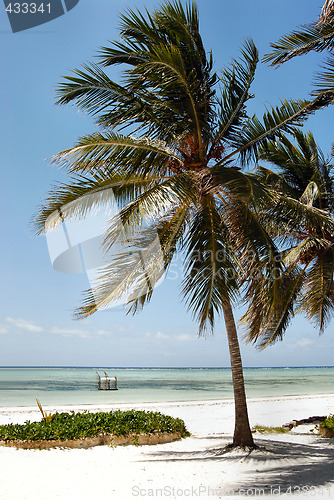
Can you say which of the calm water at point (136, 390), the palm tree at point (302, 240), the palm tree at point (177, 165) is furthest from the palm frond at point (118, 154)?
the calm water at point (136, 390)

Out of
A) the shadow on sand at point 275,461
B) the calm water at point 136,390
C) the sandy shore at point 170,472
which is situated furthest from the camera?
the calm water at point 136,390

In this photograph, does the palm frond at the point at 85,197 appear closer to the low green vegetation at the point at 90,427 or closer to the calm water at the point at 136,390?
the low green vegetation at the point at 90,427

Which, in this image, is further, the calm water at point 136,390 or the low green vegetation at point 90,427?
the calm water at point 136,390

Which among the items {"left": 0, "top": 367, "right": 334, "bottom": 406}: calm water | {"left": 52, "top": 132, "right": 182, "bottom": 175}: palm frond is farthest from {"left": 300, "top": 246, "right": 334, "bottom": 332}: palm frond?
{"left": 0, "top": 367, "right": 334, "bottom": 406}: calm water

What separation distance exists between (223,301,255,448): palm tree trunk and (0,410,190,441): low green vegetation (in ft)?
6.07

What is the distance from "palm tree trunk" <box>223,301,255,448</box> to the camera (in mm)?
8391

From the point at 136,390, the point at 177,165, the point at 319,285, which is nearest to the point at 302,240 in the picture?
the point at 319,285

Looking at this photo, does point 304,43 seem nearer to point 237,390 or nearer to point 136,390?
point 237,390

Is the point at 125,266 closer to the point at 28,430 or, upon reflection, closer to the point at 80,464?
the point at 80,464

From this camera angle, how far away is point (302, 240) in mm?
11438

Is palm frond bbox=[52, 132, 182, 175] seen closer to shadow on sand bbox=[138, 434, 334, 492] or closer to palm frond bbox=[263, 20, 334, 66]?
palm frond bbox=[263, 20, 334, 66]

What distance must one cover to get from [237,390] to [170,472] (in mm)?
2284

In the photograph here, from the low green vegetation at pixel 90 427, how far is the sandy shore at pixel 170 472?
408mm

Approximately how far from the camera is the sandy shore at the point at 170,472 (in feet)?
19.1
